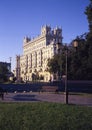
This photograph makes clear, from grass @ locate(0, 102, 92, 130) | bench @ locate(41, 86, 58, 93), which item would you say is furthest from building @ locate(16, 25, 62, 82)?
grass @ locate(0, 102, 92, 130)

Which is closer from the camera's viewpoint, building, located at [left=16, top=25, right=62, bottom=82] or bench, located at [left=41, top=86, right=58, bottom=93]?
bench, located at [left=41, top=86, right=58, bottom=93]

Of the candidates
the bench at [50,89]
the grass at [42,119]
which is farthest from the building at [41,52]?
the grass at [42,119]

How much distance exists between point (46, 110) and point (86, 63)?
46613mm

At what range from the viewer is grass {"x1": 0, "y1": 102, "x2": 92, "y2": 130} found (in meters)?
14.3

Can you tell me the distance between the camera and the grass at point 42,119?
562 inches

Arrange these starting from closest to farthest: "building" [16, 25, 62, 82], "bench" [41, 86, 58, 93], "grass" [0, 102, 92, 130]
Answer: "grass" [0, 102, 92, 130] < "bench" [41, 86, 58, 93] < "building" [16, 25, 62, 82]

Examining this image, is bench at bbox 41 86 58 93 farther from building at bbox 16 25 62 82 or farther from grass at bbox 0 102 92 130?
building at bbox 16 25 62 82

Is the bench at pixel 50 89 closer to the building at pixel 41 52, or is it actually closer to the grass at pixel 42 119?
the grass at pixel 42 119

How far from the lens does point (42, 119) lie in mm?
15859

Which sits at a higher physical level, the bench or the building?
the building

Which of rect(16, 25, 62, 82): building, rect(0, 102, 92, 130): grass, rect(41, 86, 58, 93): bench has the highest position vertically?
rect(16, 25, 62, 82): building

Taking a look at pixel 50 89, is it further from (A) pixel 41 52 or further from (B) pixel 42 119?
(A) pixel 41 52

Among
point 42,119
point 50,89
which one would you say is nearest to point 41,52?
point 50,89

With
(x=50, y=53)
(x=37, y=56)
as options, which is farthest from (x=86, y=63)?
(x=37, y=56)
